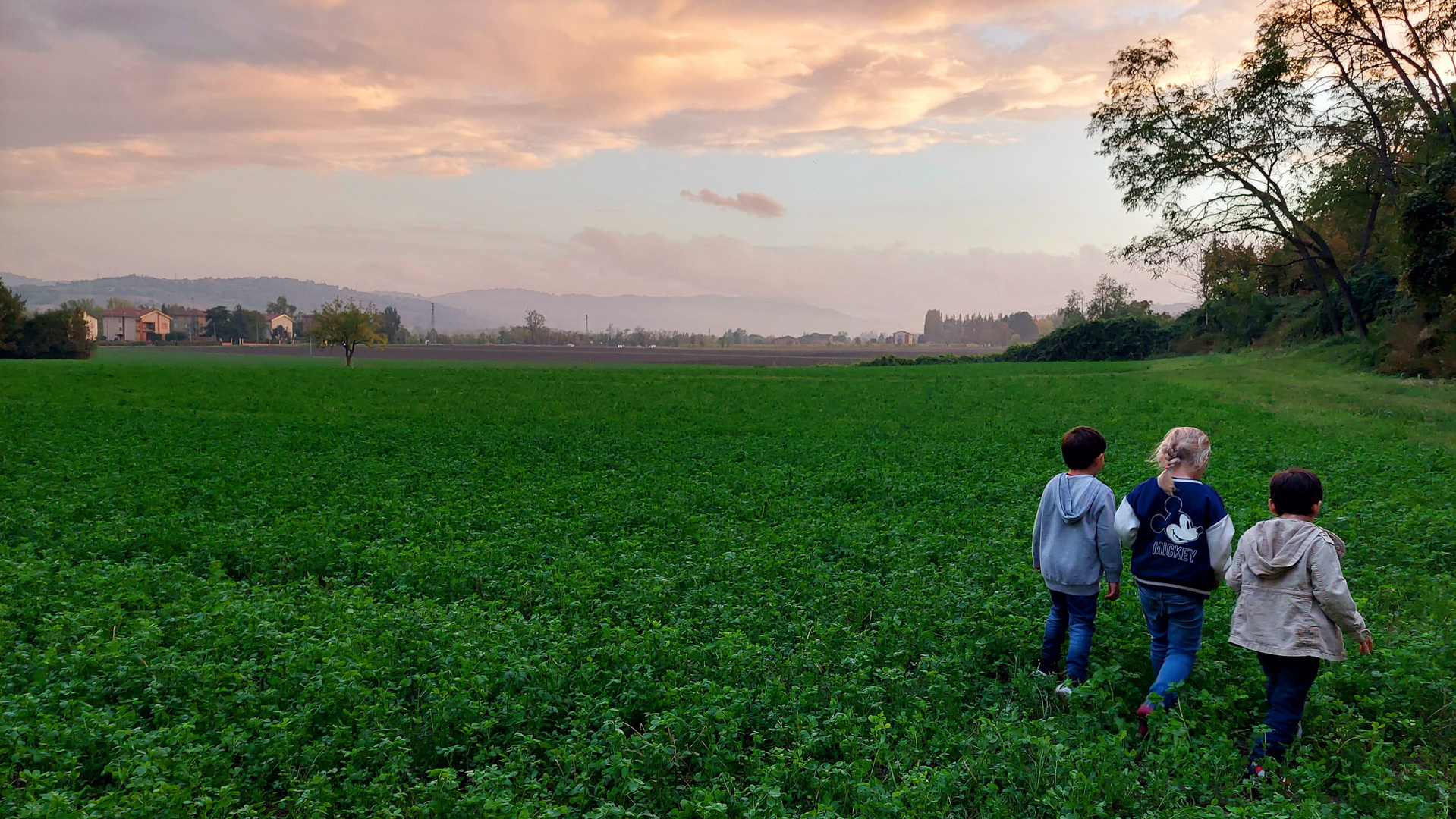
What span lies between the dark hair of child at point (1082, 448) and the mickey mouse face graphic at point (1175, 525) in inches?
29.4

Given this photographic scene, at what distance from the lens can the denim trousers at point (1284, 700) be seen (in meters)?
6.04

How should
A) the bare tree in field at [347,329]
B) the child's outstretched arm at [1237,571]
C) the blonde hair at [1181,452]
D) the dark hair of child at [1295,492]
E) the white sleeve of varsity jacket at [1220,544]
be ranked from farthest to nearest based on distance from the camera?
the bare tree in field at [347,329]
the blonde hair at [1181,452]
the white sleeve of varsity jacket at [1220,544]
the child's outstretched arm at [1237,571]
the dark hair of child at [1295,492]

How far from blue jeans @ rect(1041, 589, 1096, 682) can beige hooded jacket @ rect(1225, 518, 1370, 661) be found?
1.33m

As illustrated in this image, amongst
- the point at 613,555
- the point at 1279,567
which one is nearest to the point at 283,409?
the point at 613,555

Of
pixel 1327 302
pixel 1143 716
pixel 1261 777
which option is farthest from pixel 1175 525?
pixel 1327 302

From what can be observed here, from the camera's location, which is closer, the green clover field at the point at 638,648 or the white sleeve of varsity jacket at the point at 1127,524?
the green clover field at the point at 638,648

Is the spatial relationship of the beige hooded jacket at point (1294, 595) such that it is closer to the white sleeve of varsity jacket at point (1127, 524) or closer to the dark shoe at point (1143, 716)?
the white sleeve of varsity jacket at point (1127, 524)

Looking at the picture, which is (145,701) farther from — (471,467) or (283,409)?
(283,409)

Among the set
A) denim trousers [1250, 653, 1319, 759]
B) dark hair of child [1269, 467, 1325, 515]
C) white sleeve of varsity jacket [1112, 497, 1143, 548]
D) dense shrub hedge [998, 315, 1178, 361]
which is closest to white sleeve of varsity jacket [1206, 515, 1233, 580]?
dark hair of child [1269, 467, 1325, 515]

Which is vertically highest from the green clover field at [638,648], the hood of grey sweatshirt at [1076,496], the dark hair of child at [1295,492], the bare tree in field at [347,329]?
the bare tree in field at [347,329]

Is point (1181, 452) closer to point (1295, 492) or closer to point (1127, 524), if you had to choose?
point (1127, 524)

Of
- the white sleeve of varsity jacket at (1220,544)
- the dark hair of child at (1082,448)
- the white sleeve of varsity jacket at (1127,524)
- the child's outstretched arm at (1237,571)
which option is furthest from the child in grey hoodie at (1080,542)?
the child's outstretched arm at (1237,571)

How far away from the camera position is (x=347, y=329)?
9112 cm

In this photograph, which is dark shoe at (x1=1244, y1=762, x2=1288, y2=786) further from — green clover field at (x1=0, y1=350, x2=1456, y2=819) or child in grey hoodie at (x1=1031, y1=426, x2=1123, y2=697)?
child in grey hoodie at (x1=1031, y1=426, x2=1123, y2=697)
